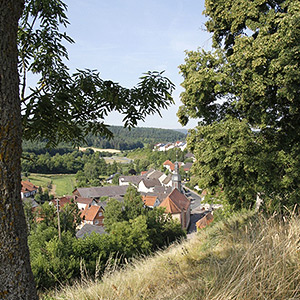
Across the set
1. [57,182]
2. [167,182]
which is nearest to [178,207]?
[167,182]

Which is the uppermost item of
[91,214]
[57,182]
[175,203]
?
[175,203]

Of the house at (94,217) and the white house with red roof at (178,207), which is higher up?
the white house with red roof at (178,207)

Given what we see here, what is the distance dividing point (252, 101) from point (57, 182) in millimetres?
74919

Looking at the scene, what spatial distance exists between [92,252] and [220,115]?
1171 centimetres

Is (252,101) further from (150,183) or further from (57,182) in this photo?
(57,182)

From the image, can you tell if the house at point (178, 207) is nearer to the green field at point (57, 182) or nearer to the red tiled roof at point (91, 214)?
the red tiled roof at point (91, 214)

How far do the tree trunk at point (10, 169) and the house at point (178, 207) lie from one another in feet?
104

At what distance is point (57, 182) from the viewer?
74.8m

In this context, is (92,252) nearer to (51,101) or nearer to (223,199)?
(223,199)

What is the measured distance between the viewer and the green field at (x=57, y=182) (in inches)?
2569

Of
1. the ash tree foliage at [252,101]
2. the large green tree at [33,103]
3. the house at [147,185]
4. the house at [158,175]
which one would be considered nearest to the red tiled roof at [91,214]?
the house at [147,185]

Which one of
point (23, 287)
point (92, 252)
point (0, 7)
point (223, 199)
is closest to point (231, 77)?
point (223, 199)

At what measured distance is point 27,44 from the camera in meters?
2.61

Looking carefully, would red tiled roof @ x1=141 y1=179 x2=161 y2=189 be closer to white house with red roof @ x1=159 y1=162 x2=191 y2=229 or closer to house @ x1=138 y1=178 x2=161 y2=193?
house @ x1=138 y1=178 x2=161 y2=193
